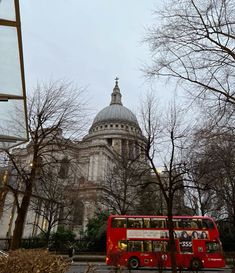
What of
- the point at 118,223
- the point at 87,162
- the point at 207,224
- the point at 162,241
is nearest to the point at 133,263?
the point at 162,241

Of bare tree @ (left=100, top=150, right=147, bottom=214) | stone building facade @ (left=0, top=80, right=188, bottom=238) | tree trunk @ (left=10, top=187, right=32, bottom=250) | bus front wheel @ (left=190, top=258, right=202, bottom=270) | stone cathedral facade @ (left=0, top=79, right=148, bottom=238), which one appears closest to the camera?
tree trunk @ (left=10, top=187, right=32, bottom=250)

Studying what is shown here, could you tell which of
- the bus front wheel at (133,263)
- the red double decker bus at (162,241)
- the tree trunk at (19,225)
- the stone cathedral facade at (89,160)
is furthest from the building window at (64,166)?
the bus front wheel at (133,263)

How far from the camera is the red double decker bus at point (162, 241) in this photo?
66.1 ft

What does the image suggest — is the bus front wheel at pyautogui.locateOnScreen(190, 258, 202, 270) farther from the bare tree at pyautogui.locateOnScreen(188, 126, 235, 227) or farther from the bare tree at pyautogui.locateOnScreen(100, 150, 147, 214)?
the bare tree at pyautogui.locateOnScreen(100, 150, 147, 214)

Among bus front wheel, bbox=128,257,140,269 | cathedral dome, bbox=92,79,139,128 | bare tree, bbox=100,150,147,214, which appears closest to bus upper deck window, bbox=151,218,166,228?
bus front wheel, bbox=128,257,140,269

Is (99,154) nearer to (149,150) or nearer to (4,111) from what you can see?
(149,150)

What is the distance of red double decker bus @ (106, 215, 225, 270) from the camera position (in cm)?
2014

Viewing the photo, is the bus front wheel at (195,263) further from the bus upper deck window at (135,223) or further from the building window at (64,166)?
the building window at (64,166)

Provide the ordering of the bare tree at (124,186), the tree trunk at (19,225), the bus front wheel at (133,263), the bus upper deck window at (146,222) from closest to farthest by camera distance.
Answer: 1. the tree trunk at (19,225)
2. the bus front wheel at (133,263)
3. the bus upper deck window at (146,222)
4. the bare tree at (124,186)

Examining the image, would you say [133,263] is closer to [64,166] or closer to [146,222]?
[146,222]

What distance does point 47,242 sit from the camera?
2947 centimetres

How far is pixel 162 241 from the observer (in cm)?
2070

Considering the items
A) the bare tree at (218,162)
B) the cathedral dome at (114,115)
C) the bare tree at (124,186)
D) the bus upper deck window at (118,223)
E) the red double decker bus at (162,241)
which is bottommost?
the red double decker bus at (162,241)

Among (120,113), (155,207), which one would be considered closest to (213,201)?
(155,207)
